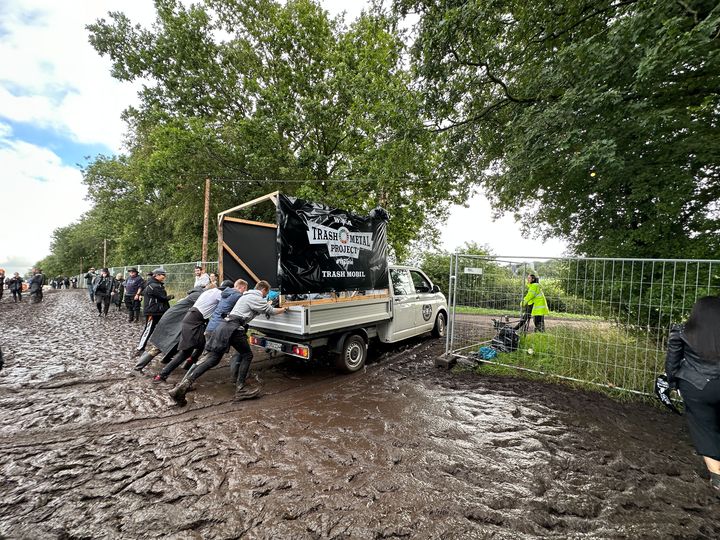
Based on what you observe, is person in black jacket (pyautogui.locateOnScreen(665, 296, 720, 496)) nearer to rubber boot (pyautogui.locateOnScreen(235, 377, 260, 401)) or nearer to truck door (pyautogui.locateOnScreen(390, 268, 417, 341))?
truck door (pyautogui.locateOnScreen(390, 268, 417, 341))

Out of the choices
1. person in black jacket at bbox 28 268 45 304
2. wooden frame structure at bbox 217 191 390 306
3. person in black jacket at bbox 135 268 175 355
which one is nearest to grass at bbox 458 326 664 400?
wooden frame structure at bbox 217 191 390 306

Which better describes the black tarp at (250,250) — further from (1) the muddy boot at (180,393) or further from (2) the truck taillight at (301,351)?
(1) the muddy boot at (180,393)

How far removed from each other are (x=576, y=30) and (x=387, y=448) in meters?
7.34

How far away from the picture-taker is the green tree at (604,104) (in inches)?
145

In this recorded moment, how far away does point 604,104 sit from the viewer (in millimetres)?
3932

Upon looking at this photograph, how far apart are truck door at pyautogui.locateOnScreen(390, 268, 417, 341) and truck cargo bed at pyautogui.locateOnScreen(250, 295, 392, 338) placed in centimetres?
61

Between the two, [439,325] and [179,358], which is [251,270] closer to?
[179,358]

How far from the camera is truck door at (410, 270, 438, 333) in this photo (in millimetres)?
6859

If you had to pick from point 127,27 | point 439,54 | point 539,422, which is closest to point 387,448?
point 539,422

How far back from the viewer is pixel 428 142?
7.38 meters

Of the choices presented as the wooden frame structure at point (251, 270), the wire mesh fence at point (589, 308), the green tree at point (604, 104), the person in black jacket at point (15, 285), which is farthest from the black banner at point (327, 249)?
the person in black jacket at point (15, 285)

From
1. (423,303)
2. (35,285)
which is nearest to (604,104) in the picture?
(423,303)

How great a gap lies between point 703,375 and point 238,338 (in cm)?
492

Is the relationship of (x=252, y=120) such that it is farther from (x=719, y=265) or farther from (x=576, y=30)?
(x=719, y=265)
